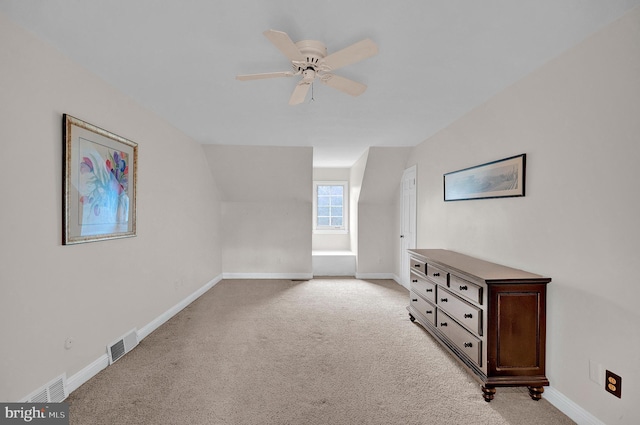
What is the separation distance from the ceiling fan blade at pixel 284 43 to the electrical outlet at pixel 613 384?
2570 millimetres

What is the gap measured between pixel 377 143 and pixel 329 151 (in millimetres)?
938

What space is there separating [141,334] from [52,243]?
1.52 m

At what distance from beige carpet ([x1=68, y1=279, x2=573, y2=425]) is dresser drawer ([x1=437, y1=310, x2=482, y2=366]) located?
0.22m

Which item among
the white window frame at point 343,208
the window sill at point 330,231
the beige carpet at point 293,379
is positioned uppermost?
the white window frame at point 343,208

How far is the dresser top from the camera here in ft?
7.06

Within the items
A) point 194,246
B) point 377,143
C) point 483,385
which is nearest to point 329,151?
point 377,143

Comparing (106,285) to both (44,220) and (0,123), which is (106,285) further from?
(0,123)

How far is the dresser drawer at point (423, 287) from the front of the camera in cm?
312

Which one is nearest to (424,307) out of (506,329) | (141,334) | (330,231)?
(506,329)

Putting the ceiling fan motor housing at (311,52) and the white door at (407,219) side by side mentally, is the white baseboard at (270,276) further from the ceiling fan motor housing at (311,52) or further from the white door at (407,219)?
the ceiling fan motor housing at (311,52)

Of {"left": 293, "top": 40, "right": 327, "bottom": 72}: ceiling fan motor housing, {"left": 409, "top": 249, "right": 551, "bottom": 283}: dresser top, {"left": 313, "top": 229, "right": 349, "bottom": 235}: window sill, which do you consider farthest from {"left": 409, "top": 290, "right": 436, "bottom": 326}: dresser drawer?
{"left": 313, "top": 229, "right": 349, "bottom": 235}: window sill

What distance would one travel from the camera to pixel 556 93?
6.95 ft

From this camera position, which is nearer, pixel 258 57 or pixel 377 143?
pixel 258 57

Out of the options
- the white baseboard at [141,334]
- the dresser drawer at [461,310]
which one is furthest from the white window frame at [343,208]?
the dresser drawer at [461,310]
